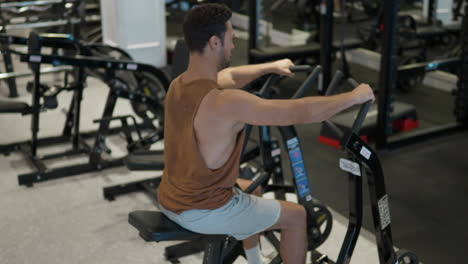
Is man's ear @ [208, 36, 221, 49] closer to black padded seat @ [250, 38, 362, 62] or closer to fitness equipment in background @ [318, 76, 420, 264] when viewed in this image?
fitness equipment in background @ [318, 76, 420, 264]

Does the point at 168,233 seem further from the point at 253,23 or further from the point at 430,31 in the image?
the point at 430,31

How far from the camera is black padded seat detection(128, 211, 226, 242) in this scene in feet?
8.31

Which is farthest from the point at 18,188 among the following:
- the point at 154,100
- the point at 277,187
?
the point at 277,187

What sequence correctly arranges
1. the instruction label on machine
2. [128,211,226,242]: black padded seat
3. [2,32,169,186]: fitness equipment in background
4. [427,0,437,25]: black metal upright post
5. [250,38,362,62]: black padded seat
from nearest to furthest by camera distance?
[128,211,226,242]: black padded seat
the instruction label on machine
[2,32,169,186]: fitness equipment in background
[250,38,362,62]: black padded seat
[427,0,437,25]: black metal upright post

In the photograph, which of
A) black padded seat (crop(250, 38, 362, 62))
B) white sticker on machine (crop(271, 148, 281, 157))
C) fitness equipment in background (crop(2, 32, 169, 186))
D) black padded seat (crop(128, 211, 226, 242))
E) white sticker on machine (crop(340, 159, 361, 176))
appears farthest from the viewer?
black padded seat (crop(250, 38, 362, 62))

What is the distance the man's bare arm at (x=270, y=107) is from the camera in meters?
2.33

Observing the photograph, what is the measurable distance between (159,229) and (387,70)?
9.27 ft

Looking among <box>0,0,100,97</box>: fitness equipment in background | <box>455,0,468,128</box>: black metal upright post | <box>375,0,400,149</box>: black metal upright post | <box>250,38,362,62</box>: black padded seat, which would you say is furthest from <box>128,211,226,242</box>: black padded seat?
<box>250,38,362,62</box>: black padded seat

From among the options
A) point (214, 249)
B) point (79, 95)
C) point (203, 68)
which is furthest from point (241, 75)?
point (79, 95)

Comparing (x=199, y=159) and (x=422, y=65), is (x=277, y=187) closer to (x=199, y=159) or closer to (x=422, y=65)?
(x=199, y=159)

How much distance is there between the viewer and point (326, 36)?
6012mm

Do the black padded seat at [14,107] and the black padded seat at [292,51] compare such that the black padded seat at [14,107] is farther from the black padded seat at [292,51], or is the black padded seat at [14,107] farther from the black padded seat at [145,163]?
the black padded seat at [292,51]

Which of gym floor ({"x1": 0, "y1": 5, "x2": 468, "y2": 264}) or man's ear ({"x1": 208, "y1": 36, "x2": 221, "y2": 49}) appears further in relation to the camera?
gym floor ({"x1": 0, "y1": 5, "x2": 468, "y2": 264})

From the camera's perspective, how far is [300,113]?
237 centimetres
